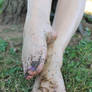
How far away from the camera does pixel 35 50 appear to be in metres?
1.37

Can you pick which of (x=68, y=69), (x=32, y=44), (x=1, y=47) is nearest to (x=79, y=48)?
(x=68, y=69)

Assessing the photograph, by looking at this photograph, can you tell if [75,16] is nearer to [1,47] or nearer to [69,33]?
[69,33]

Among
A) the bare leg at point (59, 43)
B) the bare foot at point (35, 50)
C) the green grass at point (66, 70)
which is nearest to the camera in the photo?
the bare foot at point (35, 50)

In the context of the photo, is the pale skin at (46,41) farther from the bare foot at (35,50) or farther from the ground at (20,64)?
the ground at (20,64)

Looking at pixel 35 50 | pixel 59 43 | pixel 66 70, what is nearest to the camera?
pixel 35 50

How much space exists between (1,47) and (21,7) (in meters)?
0.59

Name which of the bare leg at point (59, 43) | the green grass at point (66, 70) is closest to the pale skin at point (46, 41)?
the bare leg at point (59, 43)

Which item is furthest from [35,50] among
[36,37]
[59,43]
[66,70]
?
[66,70]

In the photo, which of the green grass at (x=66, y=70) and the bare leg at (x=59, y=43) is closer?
the bare leg at (x=59, y=43)

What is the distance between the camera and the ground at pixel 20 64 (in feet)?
5.17

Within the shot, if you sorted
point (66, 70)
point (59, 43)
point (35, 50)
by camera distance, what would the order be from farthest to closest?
point (66, 70), point (59, 43), point (35, 50)

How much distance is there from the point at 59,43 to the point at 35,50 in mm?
283

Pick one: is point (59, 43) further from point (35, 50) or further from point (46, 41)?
point (35, 50)

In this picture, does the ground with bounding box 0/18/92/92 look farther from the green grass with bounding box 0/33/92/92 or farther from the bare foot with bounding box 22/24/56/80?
the bare foot with bounding box 22/24/56/80
